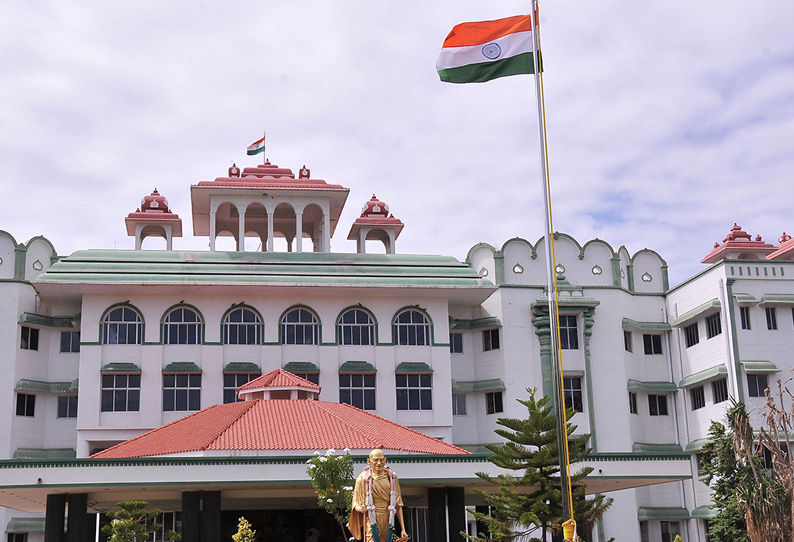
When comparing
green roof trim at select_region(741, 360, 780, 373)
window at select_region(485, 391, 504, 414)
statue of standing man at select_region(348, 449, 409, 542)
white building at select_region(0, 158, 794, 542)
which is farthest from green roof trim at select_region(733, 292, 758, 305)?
statue of standing man at select_region(348, 449, 409, 542)

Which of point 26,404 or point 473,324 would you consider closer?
point 26,404

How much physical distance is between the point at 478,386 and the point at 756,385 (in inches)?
487

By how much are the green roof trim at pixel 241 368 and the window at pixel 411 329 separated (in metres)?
6.61

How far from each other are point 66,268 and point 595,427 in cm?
2507

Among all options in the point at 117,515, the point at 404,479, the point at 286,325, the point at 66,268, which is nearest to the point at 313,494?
the point at 404,479

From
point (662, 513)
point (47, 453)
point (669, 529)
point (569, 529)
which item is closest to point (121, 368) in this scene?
point (47, 453)

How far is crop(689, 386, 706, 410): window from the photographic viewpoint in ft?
157

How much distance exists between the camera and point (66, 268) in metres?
45.4

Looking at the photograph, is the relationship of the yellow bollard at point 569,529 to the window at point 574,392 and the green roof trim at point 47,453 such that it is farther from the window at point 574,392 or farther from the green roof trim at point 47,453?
the green roof trim at point 47,453

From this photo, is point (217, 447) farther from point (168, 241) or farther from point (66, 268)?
point (168, 241)

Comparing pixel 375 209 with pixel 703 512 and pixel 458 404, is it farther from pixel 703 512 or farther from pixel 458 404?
pixel 703 512

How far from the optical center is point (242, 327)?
46.4 m

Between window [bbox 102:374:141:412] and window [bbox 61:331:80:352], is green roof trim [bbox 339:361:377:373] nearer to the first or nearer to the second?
window [bbox 102:374:141:412]

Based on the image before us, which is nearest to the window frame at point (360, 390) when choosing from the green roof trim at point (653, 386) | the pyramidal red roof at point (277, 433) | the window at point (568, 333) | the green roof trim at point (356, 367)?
the green roof trim at point (356, 367)
